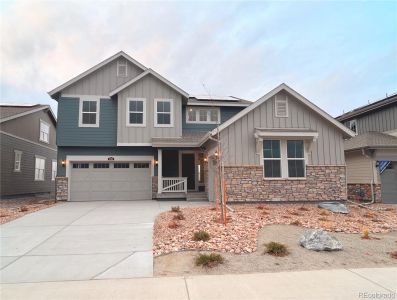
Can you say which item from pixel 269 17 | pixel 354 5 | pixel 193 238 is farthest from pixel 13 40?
pixel 354 5

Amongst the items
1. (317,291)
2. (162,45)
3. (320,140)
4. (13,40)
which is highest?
(162,45)

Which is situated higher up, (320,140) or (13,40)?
(13,40)

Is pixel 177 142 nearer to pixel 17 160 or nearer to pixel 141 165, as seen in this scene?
A: pixel 141 165

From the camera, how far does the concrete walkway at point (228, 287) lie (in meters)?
4.21

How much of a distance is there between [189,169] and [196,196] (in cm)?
217

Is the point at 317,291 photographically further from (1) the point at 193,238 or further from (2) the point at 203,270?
(1) the point at 193,238

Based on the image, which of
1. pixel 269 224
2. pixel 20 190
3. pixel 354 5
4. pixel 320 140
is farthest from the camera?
pixel 20 190

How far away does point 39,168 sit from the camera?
2250cm

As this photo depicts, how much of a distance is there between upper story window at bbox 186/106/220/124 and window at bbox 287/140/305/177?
19.0 ft

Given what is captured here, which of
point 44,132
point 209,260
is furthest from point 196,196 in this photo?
point 44,132

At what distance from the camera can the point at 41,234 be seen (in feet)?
26.0

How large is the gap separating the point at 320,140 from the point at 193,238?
31.7 feet

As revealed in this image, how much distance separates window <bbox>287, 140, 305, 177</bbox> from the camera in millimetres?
13727

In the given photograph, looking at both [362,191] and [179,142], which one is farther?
[362,191]
